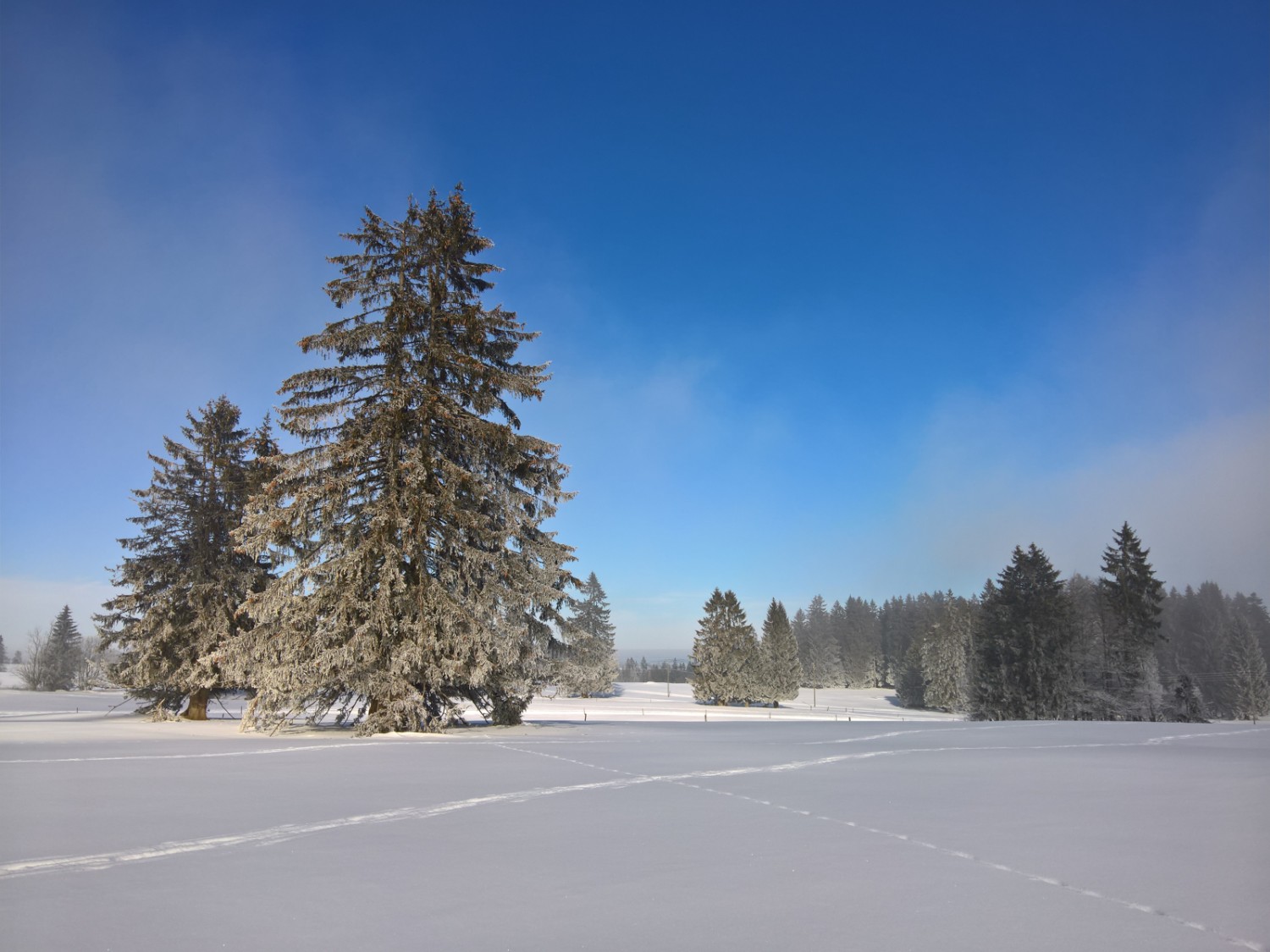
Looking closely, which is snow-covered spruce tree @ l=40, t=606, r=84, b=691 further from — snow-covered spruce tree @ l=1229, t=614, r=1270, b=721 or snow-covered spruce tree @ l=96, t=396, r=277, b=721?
snow-covered spruce tree @ l=1229, t=614, r=1270, b=721

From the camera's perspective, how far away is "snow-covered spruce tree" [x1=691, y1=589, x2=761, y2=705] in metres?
64.9

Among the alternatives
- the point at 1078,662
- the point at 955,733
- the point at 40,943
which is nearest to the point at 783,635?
the point at 1078,662

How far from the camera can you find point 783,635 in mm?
74000

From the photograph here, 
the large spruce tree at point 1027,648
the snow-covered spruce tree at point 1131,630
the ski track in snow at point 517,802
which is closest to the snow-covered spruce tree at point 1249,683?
the snow-covered spruce tree at point 1131,630

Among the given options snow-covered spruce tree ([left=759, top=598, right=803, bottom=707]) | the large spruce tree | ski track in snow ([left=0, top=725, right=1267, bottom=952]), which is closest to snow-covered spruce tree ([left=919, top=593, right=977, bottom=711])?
snow-covered spruce tree ([left=759, top=598, right=803, bottom=707])

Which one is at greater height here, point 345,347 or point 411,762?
point 345,347

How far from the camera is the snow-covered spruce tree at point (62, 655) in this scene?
205 ft

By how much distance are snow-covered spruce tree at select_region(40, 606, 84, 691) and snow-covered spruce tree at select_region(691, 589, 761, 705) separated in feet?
182

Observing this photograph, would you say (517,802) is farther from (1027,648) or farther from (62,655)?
(62,655)

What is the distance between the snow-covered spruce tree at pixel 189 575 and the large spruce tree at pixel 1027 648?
41.1 meters

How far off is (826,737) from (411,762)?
8733mm

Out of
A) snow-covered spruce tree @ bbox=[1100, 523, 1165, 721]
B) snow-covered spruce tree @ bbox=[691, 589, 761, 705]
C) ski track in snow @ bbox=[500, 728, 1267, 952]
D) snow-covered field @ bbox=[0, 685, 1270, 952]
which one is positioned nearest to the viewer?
snow-covered field @ bbox=[0, 685, 1270, 952]

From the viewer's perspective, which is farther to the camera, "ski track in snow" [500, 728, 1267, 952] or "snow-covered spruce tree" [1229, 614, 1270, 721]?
"snow-covered spruce tree" [1229, 614, 1270, 721]

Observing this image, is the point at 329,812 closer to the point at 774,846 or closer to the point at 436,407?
the point at 774,846
